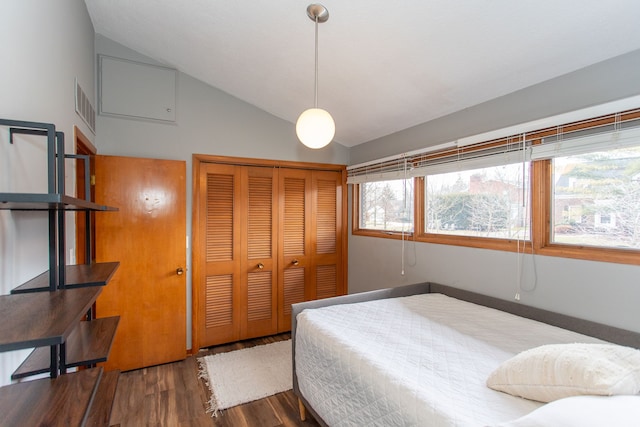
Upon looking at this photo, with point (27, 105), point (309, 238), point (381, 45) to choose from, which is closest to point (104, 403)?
point (27, 105)

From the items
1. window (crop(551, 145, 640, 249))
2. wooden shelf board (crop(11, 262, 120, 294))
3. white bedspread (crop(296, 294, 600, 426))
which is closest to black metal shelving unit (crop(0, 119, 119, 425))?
wooden shelf board (crop(11, 262, 120, 294))


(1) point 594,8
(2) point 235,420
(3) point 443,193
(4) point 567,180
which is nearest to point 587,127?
(4) point 567,180

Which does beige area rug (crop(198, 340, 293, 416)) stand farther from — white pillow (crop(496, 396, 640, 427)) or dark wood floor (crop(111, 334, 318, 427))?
white pillow (crop(496, 396, 640, 427))

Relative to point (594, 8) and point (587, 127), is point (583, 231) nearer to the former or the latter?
point (587, 127)

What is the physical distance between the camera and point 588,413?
0.83 meters

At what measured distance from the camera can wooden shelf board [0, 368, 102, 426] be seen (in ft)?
2.32

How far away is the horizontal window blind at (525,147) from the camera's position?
1598mm

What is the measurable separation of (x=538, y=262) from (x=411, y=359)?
3.84ft

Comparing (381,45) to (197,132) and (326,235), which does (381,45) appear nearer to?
(197,132)

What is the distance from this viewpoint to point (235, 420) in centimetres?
204

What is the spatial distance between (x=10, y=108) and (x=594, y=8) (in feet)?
8.19

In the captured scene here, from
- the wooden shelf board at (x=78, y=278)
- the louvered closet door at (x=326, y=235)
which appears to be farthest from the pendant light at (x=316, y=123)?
the louvered closet door at (x=326, y=235)

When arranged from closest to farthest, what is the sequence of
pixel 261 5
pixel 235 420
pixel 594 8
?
1. pixel 594 8
2. pixel 261 5
3. pixel 235 420

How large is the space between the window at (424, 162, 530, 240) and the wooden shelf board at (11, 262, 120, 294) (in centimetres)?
242
